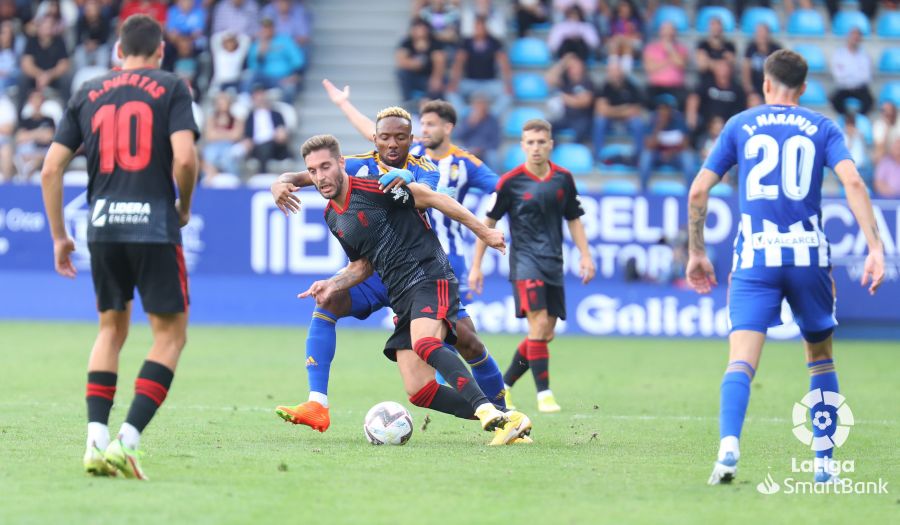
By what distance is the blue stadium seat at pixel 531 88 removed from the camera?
24.0 meters

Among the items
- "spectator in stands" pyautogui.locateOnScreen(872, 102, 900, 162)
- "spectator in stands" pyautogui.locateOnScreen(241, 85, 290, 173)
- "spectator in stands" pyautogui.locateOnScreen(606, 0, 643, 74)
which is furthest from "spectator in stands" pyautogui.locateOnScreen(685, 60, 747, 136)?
"spectator in stands" pyautogui.locateOnScreen(241, 85, 290, 173)

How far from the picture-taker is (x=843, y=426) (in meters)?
9.44

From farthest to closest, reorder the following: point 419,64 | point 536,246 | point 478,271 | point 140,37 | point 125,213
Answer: point 419,64 < point 536,246 < point 478,271 < point 140,37 < point 125,213

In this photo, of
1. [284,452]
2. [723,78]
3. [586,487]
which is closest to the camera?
[586,487]

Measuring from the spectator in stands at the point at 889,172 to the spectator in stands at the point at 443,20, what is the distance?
7.45m

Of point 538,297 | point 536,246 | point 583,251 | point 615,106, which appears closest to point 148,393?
point 538,297

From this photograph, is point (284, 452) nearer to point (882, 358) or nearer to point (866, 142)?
point (882, 358)

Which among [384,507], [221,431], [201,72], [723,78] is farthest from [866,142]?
[384,507]

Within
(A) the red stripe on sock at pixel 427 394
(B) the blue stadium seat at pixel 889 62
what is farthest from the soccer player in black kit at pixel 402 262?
(B) the blue stadium seat at pixel 889 62

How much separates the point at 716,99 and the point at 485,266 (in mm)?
5500

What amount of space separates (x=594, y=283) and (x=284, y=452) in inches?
468

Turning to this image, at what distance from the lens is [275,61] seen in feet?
78.7

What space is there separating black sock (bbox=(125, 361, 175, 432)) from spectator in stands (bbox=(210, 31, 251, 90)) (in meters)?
17.0

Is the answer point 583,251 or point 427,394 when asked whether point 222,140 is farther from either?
point 427,394
